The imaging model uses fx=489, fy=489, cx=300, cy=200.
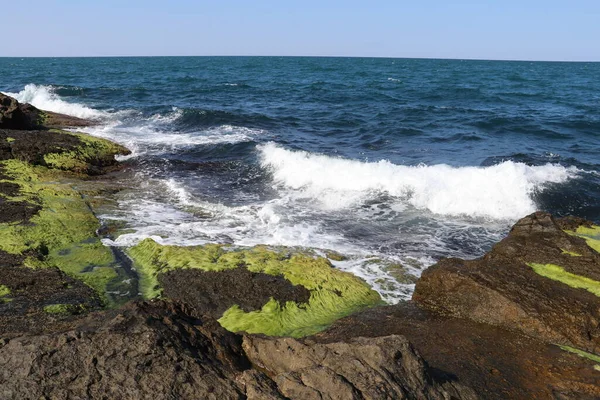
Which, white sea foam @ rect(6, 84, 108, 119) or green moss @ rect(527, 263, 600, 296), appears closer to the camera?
green moss @ rect(527, 263, 600, 296)

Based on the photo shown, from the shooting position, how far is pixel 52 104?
109 ft

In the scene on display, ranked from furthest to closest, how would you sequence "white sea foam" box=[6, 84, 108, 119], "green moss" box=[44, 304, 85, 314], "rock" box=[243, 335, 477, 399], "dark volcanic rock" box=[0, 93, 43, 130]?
"white sea foam" box=[6, 84, 108, 119]
"dark volcanic rock" box=[0, 93, 43, 130]
"green moss" box=[44, 304, 85, 314]
"rock" box=[243, 335, 477, 399]

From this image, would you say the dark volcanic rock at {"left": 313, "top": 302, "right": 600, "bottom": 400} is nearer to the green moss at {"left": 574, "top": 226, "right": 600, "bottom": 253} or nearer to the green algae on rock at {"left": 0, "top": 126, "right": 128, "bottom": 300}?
the green moss at {"left": 574, "top": 226, "right": 600, "bottom": 253}

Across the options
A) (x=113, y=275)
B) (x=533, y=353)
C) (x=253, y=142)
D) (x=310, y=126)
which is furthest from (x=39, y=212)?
(x=310, y=126)

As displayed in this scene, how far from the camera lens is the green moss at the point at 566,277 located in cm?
743

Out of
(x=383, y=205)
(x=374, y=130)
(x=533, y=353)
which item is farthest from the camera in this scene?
(x=374, y=130)

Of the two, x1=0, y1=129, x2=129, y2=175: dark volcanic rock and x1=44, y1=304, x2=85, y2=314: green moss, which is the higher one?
x1=0, y1=129, x2=129, y2=175: dark volcanic rock

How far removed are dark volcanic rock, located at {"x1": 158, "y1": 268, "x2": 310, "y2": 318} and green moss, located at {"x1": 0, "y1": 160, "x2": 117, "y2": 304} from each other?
1180mm

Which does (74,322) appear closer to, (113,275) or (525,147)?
(113,275)

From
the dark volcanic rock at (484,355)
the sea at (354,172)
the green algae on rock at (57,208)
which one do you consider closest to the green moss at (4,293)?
the green algae on rock at (57,208)

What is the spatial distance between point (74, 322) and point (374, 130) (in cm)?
2248

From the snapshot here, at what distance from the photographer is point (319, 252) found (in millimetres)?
10039

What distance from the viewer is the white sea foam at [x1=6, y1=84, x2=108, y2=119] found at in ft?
98.9

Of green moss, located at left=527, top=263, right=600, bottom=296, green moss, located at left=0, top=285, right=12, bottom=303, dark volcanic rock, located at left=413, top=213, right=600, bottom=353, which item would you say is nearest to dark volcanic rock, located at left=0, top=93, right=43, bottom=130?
green moss, located at left=0, top=285, right=12, bottom=303
